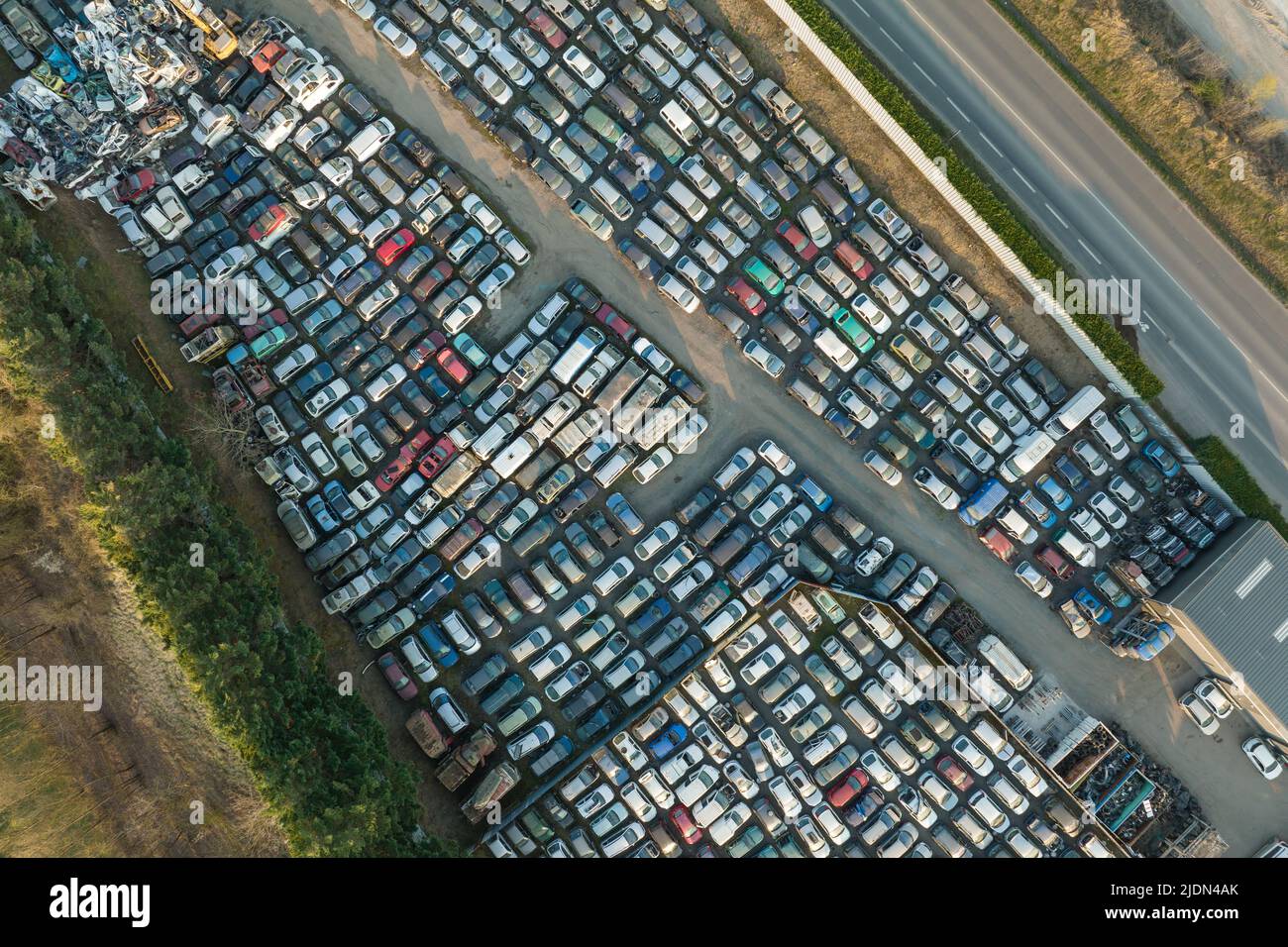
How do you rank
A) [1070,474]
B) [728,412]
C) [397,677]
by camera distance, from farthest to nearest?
[728,412], [1070,474], [397,677]

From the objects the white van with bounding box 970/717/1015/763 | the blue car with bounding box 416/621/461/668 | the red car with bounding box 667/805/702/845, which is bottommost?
the white van with bounding box 970/717/1015/763

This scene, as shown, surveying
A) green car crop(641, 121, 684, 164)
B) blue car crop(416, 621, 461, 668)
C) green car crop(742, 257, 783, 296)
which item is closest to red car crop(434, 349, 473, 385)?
blue car crop(416, 621, 461, 668)

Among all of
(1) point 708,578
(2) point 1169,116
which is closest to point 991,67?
(2) point 1169,116

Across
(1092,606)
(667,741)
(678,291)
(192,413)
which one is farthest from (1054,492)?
(192,413)

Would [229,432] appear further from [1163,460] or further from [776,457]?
[1163,460]

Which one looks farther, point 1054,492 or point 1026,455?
point 1054,492

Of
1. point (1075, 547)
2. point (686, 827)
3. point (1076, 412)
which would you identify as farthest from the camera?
point (1076, 412)

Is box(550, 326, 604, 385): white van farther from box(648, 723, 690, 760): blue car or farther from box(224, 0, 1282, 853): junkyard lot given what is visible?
box(648, 723, 690, 760): blue car
